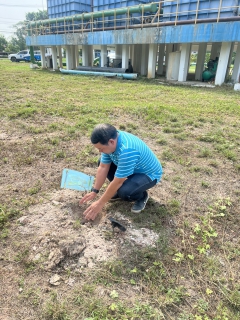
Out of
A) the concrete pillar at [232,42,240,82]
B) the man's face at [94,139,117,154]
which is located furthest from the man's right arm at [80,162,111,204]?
the concrete pillar at [232,42,240,82]

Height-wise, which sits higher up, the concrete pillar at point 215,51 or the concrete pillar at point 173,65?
the concrete pillar at point 215,51

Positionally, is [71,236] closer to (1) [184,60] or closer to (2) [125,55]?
(1) [184,60]

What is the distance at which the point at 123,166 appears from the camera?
208cm

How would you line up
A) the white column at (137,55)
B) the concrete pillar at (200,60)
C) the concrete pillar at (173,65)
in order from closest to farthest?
the concrete pillar at (173,65), the concrete pillar at (200,60), the white column at (137,55)

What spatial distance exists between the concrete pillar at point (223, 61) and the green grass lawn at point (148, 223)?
575 cm

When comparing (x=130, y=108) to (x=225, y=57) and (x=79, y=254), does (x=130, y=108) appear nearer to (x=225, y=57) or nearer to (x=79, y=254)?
(x=79, y=254)

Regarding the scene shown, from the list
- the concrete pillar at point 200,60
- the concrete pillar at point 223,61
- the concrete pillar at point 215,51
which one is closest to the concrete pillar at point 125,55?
the concrete pillar at point 200,60

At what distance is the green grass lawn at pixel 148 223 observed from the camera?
1685 mm

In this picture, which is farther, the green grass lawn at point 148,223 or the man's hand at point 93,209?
the man's hand at point 93,209

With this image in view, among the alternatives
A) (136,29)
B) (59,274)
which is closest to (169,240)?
(59,274)

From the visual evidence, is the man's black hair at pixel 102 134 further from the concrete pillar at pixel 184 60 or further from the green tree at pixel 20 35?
the green tree at pixel 20 35

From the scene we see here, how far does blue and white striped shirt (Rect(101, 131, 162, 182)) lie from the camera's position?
6.79 feet

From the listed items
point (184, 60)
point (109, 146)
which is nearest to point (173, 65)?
point (184, 60)

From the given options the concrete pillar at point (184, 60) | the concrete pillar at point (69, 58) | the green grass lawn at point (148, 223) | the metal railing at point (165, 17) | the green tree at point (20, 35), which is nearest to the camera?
the green grass lawn at point (148, 223)
